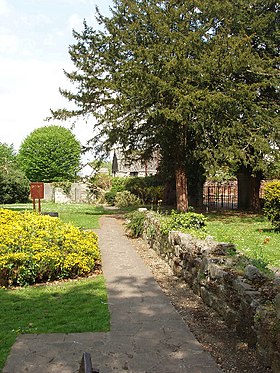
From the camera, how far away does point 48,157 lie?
39.4 meters

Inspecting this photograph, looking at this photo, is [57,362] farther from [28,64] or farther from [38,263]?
[28,64]

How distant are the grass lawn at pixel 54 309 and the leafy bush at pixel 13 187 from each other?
25339mm

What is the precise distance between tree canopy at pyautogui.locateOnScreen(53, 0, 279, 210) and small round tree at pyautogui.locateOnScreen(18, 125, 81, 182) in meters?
22.7

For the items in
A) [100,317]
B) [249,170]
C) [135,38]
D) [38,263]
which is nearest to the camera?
[100,317]

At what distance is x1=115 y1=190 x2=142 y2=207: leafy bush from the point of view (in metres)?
26.5

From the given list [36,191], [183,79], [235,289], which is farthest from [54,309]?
[183,79]

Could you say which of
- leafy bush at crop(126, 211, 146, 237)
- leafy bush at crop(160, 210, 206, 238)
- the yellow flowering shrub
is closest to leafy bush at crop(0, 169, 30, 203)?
leafy bush at crop(126, 211, 146, 237)

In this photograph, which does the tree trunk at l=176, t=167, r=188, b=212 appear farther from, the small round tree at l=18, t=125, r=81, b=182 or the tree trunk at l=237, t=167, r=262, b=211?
the small round tree at l=18, t=125, r=81, b=182

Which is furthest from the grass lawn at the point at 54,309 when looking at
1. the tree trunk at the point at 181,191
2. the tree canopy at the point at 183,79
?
the tree trunk at the point at 181,191

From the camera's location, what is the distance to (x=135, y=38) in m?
14.9

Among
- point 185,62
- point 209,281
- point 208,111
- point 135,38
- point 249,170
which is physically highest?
point 135,38

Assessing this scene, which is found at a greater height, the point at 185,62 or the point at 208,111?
the point at 185,62

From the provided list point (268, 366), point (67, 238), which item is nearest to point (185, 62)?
point (67, 238)

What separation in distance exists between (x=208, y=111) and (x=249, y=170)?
25.3ft
